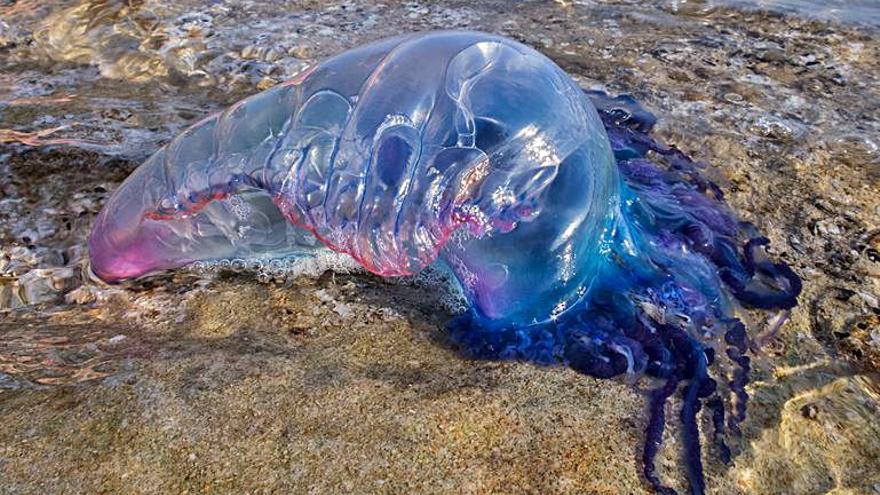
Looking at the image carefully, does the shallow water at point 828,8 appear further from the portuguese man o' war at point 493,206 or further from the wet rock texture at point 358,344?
the portuguese man o' war at point 493,206

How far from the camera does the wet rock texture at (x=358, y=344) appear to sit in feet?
6.51

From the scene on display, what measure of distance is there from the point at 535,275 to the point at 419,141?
51 centimetres

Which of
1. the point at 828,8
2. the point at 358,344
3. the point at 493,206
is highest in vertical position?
the point at 493,206

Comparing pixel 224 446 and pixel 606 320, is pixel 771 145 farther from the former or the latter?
pixel 224 446

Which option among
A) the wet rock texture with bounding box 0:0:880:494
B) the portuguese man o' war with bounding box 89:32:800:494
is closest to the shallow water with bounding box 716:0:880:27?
the wet rock texture with bounding box 0:0:880:494

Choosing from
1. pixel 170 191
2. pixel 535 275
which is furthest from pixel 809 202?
pixel 170 191

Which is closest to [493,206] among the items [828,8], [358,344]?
[358,344]

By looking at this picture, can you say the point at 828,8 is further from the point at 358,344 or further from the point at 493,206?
the point at 358,344

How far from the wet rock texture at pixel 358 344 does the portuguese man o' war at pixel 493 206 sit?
4.9 inches

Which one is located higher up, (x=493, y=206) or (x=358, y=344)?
(x=493, y=206)

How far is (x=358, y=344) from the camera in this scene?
243 centimetres

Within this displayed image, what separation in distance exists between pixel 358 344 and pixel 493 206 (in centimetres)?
58

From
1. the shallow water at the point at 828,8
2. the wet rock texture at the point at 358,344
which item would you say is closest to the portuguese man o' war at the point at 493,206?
the wet rock texture at the point at 358,344

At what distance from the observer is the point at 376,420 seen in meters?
2.11
